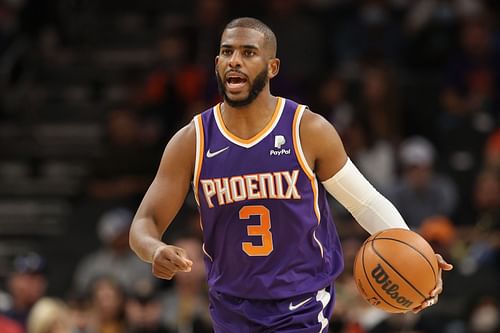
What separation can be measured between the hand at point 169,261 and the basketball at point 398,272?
1011 mm

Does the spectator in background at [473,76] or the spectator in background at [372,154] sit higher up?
the spectator in background at [473,76]

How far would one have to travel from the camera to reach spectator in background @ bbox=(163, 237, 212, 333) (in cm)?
976

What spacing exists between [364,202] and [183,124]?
7050mm

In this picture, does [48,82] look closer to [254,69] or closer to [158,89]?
[158,89]

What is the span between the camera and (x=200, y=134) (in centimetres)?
570

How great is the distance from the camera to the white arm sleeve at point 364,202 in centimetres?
577

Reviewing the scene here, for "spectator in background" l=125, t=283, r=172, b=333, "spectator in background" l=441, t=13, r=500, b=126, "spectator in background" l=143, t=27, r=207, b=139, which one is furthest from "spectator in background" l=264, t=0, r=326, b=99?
"spectator in background" l=125, t=283, r=172, b=333

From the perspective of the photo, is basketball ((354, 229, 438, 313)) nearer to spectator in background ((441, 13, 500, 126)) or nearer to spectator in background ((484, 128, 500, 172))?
spectator in background ((484, 128, 500, 172))

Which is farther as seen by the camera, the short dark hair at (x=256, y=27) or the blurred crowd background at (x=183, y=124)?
the blurred crowd background at (x=183, y=124)

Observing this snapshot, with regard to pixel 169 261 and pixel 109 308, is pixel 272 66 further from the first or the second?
pixel 109 308

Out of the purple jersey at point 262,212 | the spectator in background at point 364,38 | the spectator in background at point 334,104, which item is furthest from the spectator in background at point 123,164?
the purple jersey at point 262,212

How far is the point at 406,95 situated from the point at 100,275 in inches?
168

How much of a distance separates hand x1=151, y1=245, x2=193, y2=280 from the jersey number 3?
0.53 metres

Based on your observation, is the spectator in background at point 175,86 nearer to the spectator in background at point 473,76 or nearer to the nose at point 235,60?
the spectator in background at point 473,76
